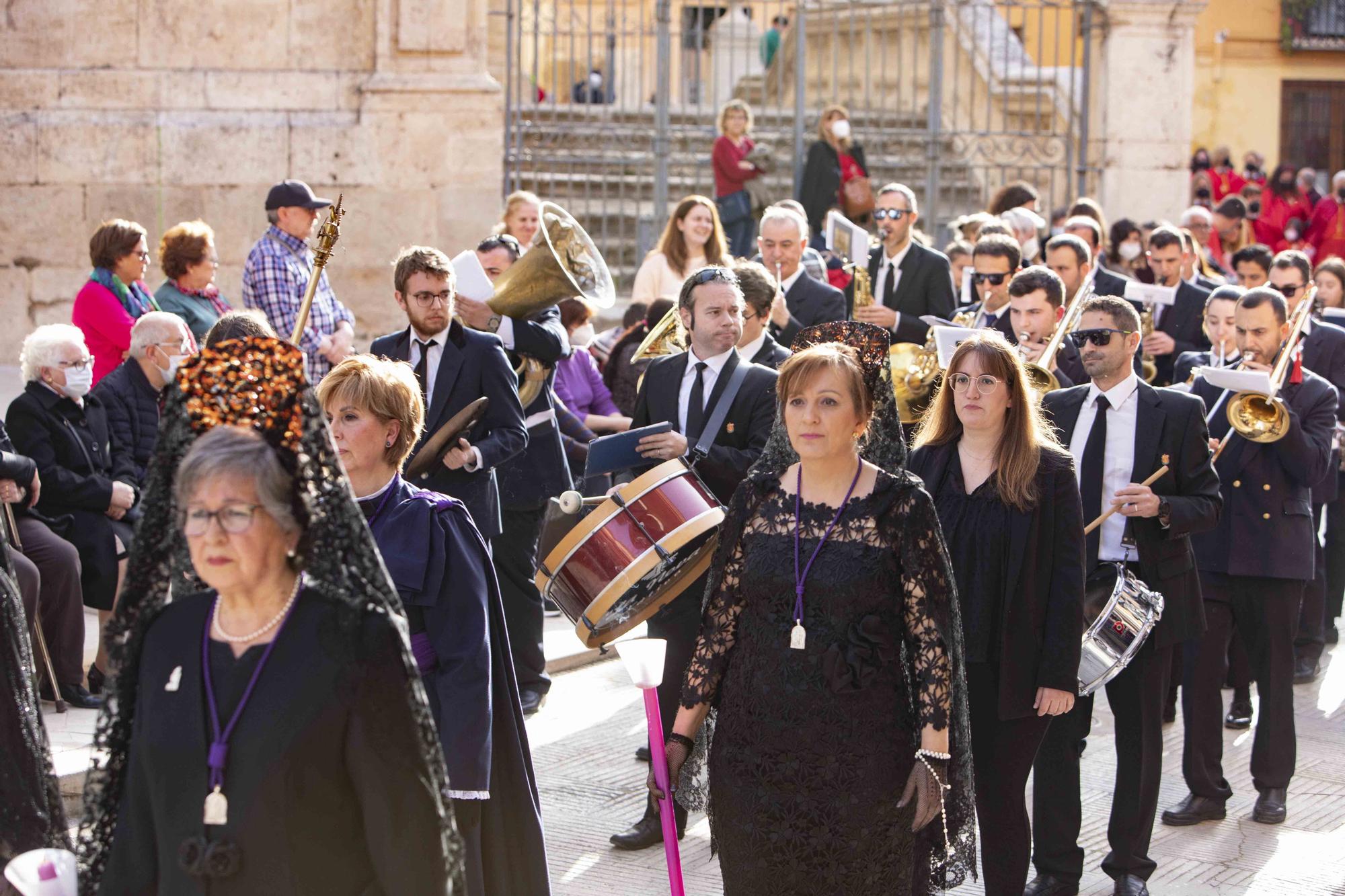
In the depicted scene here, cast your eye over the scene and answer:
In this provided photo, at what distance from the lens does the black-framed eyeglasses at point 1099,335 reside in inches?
221

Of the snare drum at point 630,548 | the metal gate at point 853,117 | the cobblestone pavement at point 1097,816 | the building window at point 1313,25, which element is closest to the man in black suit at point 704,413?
the cobblestone pavement at point 1097,816

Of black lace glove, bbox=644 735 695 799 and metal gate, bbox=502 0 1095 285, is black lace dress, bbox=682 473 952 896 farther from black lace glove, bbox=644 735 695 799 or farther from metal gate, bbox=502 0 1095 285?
metal gate, bbox=502 0 1095 285

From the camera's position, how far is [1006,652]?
4.80 metres

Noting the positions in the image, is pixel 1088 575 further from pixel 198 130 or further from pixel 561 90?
pixel 561 90

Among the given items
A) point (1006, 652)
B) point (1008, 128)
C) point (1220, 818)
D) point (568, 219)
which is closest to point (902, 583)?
point (1006, 652)

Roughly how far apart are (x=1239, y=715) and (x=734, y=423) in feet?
10.1

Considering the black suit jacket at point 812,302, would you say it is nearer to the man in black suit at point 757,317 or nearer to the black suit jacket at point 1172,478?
the man in black suit at point 757,317

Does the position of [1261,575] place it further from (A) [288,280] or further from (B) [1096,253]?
(A) [288,280]

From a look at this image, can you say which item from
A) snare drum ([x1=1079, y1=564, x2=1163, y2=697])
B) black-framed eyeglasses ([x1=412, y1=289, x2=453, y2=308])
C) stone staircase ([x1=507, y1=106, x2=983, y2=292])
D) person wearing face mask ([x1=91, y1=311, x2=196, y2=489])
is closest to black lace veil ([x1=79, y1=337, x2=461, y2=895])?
snare drum ([x1=1079, y1=564, x2=1163, y2=697])

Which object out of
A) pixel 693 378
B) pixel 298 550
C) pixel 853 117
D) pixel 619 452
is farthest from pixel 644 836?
pixel 853 117

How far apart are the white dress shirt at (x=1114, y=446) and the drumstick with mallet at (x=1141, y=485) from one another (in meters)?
0.05

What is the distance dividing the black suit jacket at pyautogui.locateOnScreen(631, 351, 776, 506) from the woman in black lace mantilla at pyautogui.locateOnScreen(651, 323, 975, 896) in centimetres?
153

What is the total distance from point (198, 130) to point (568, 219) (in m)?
5.34

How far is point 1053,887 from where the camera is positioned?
17.4ft
